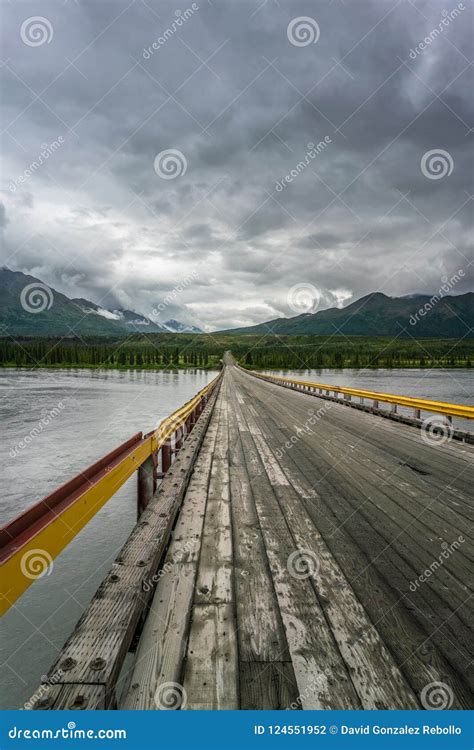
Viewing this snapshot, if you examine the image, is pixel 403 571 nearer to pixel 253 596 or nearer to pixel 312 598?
pixel 312 598

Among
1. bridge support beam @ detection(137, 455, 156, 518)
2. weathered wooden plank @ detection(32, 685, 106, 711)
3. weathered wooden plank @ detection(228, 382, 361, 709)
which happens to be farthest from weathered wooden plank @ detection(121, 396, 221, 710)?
bridge support beam @ detection(137, 455, 156, 518)

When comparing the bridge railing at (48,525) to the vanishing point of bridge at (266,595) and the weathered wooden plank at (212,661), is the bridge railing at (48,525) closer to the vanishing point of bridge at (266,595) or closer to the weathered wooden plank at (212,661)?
the vanishing point of bridge at (266,595)

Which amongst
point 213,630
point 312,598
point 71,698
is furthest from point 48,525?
point 312,598

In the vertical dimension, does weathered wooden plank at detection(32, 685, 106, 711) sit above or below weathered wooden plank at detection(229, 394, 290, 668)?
above

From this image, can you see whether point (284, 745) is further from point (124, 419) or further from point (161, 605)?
point (124, 419)

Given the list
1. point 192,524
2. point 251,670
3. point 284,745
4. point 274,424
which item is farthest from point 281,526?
point 274,424

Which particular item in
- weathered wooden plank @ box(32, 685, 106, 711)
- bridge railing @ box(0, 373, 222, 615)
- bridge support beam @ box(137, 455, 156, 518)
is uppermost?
bridge railing @ box(0, 373, 222, 615)

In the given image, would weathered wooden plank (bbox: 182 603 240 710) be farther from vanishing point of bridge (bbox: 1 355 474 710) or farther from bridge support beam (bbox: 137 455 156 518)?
bridge support beam (bbox: 137 455 156 518)

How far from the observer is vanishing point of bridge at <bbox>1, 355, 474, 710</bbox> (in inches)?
74.5

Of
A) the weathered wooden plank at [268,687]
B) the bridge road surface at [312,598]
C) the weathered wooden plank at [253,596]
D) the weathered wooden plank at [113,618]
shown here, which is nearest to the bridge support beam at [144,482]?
the bridge road surface at [312,598]

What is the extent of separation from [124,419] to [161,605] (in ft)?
58.5

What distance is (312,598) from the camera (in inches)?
106

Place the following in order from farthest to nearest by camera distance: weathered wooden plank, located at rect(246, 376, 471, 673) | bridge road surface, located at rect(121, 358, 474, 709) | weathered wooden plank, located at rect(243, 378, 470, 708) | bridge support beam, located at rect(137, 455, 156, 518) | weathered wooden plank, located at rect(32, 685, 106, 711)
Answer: bridge support beam, located at rect(137, 455, 156, 518) < weathered wooden plank, located at rect(246, 376, 471, 673) < weathered wooden plank, located at rect(243, 378, 470, 708) < bridge road surface, located at rect(121, 358, 474, 709) < weathered wooden plank, located at rect(32, 685, 106, 711)

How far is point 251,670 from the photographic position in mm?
2023
